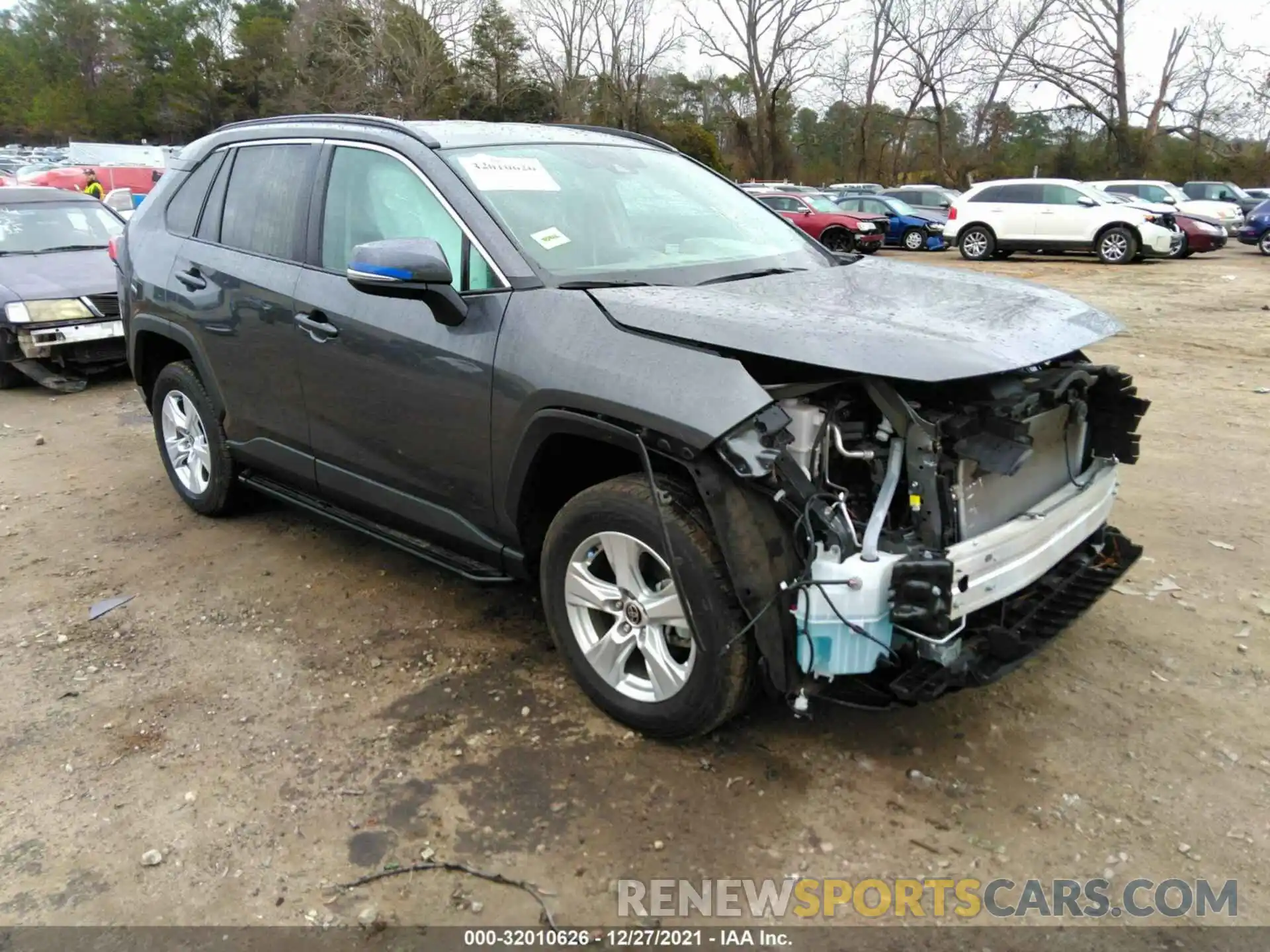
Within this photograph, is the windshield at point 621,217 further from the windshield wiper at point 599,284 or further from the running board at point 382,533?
the running board at point 382,533

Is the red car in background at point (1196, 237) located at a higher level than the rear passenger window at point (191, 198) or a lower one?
higher

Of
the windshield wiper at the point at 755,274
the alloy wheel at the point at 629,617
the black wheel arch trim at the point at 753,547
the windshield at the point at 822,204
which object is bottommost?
the alloy wheel at the point at 629,617

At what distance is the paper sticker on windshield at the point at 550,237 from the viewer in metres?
3.30

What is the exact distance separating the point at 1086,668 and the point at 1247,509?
2.22 m

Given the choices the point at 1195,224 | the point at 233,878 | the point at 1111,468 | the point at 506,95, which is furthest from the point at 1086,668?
the point at 506,95

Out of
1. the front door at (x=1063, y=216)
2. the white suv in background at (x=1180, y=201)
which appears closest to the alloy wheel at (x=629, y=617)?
the front door at (x=1063, y=216)

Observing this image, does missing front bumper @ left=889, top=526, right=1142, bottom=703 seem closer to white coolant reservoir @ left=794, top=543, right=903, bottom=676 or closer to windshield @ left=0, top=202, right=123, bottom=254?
white coolant reservoir @ left=794, top=543, right=903, bottom=676

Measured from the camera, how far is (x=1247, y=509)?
4.96 m

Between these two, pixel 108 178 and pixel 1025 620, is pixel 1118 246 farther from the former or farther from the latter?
pixel 108 178

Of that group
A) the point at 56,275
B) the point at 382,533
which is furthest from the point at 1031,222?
the point at 382,533

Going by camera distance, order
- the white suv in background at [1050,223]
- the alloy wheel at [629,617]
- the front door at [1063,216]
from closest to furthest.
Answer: the alloy wheel at [629,617]
the white suv in background at [1050,223]
the front door at [1063,216]

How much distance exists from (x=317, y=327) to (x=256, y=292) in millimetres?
528

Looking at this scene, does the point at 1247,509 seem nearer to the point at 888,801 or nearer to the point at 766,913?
the point at 888,801

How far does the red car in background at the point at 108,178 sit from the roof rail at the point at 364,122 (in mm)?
17246
